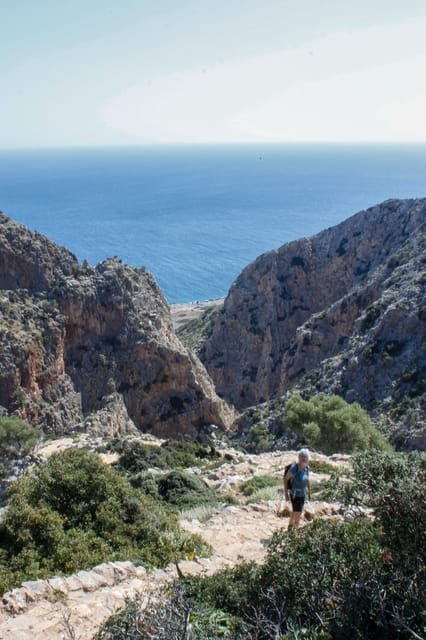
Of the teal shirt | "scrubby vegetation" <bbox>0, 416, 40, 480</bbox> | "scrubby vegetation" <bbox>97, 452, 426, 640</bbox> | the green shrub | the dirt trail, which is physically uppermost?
"scrubby vegetation" <bbox>97, 452, 426, 640</bbox>

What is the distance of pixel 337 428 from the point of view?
2655 cm

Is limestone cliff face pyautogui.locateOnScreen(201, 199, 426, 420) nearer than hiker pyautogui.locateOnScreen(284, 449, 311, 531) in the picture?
No

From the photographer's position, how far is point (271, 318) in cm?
5856

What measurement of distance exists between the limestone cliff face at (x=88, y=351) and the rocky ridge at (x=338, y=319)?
33.1 feet

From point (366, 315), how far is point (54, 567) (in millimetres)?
34476

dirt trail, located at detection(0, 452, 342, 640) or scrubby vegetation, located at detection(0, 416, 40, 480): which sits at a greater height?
dirt trail, located at detection(0, 452, 342, 640)

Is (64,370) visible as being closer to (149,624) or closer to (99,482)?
(99,482)

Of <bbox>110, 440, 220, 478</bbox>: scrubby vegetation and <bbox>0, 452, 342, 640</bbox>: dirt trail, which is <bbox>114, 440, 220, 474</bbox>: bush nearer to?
<bbox>110, 440, 220, 478</bbox>: scrubby vegetation

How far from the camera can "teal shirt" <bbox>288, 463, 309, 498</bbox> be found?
480 inches

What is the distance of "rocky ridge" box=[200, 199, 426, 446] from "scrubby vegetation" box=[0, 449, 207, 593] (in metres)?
20.8

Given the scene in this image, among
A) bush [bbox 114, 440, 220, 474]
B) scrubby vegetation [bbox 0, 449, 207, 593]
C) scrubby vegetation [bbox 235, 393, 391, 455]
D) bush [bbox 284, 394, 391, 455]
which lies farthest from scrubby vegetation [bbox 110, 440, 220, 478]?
scrubby vegetation [bbox 0, 449, 207, 593]

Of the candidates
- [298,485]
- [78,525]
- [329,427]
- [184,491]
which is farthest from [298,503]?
[329,427]

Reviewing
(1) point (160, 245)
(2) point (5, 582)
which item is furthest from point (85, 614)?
(1) point (160, 245)

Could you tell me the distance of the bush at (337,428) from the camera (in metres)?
26.3
